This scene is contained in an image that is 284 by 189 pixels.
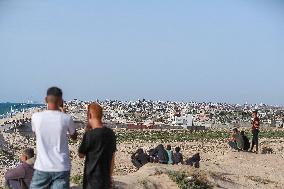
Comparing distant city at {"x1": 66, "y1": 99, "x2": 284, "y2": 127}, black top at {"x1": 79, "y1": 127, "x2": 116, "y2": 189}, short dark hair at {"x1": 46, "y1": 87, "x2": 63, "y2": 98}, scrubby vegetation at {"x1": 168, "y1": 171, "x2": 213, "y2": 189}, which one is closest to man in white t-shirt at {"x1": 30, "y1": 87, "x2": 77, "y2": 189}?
short dark hair at {"x1": 46, "y1": 87, "x2": 63, "y2": 98}

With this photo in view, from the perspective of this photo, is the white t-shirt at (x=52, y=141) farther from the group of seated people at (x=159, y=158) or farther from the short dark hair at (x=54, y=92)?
the group of seated people at (x=159, y=158)

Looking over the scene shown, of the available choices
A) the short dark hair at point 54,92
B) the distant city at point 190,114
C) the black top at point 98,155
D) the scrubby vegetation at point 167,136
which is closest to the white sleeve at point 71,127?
the black top at point 98,155

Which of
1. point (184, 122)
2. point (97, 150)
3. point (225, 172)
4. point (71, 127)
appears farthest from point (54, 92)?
point (184, 122)

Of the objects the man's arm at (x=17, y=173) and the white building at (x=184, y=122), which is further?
the white building at (x=184, y=122)

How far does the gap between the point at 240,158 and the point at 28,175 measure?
1312 cm

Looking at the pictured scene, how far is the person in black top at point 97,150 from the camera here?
728 centimetres

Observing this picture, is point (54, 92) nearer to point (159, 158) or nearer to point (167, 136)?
point (159, 158)

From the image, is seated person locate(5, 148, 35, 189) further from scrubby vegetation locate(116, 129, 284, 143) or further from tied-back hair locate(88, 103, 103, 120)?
scrubby vegetation locate(116, 129, 284, 143)

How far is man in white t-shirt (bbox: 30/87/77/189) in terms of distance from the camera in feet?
23.2

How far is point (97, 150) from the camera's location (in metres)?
7.34

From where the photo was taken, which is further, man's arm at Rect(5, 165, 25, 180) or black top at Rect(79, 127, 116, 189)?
man's arm at Rect(5, 165, 25, 180)

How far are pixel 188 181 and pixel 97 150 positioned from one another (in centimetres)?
636

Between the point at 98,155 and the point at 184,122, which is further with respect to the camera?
the point at 184,122

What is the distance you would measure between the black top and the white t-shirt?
32 centimetres
